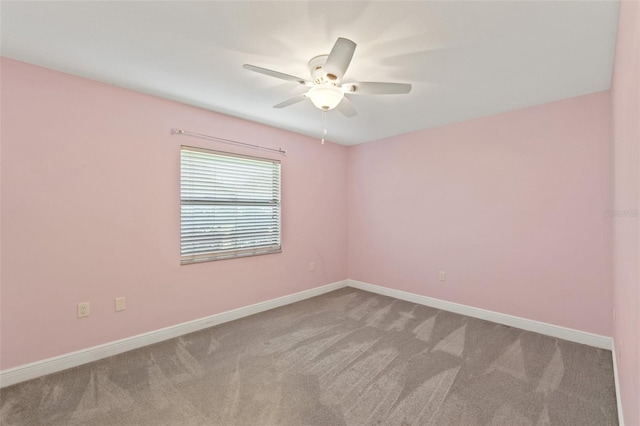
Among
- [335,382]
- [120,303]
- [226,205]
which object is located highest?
[226,205]

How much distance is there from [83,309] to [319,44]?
9.19 ft

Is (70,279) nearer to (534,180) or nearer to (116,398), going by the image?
(116,398)

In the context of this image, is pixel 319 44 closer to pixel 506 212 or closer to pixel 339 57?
pixel 339 57

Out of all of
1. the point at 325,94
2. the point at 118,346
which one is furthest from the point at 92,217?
the point at 325,94

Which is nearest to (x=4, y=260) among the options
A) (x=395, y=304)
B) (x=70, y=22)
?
(x=70, y=22)

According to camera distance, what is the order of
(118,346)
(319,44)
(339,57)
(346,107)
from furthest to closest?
(118,346)
(346,107)
(319,44)
(339,57)

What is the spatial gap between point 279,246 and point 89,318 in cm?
204

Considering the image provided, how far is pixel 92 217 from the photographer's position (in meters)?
2.39

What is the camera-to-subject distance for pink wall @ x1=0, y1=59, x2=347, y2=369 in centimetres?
208

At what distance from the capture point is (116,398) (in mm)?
1909

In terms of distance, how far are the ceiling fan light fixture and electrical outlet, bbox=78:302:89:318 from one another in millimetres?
2520

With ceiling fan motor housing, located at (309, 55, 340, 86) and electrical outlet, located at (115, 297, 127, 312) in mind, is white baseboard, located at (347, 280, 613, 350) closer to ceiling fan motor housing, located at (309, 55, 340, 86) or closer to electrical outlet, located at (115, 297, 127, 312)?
ceiling fan motor housing, located at (309, 55, 340, 86)

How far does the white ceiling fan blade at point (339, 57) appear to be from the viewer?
1.50 m

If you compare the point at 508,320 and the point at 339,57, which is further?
the point at 508,320
